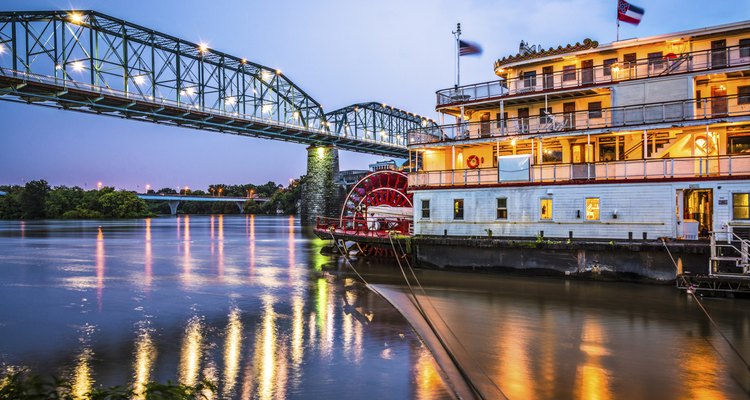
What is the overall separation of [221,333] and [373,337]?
4.45 metres

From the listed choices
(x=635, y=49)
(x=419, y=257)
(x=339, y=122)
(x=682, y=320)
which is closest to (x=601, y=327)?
(x=682, y=320)

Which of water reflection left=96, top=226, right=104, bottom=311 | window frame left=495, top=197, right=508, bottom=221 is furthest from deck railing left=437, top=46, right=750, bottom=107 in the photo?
water reflection left=96, top=226, right=104, bottom=311

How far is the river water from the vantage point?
11.4m

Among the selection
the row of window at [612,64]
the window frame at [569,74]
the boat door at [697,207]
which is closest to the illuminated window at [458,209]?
Answer: the row of window at [612,64]

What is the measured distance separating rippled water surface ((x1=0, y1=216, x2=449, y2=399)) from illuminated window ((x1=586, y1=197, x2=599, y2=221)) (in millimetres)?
9747

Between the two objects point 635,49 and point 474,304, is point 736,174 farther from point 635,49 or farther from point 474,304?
point 474,304

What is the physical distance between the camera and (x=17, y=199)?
141 metres

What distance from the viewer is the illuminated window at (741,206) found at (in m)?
20.3

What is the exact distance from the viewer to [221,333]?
15.9 meters

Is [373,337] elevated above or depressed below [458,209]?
below

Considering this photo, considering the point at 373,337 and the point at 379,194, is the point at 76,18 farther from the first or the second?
the point at 373,337

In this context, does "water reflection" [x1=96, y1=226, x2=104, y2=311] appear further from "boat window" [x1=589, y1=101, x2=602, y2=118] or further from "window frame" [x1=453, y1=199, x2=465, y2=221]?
"boat window" [x1=589, y1=101, x2=602, y2=118]

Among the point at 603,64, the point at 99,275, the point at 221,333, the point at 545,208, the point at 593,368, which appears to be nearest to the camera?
the point at 593,368

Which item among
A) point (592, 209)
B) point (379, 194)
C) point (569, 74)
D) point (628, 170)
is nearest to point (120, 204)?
point (379, 194)
